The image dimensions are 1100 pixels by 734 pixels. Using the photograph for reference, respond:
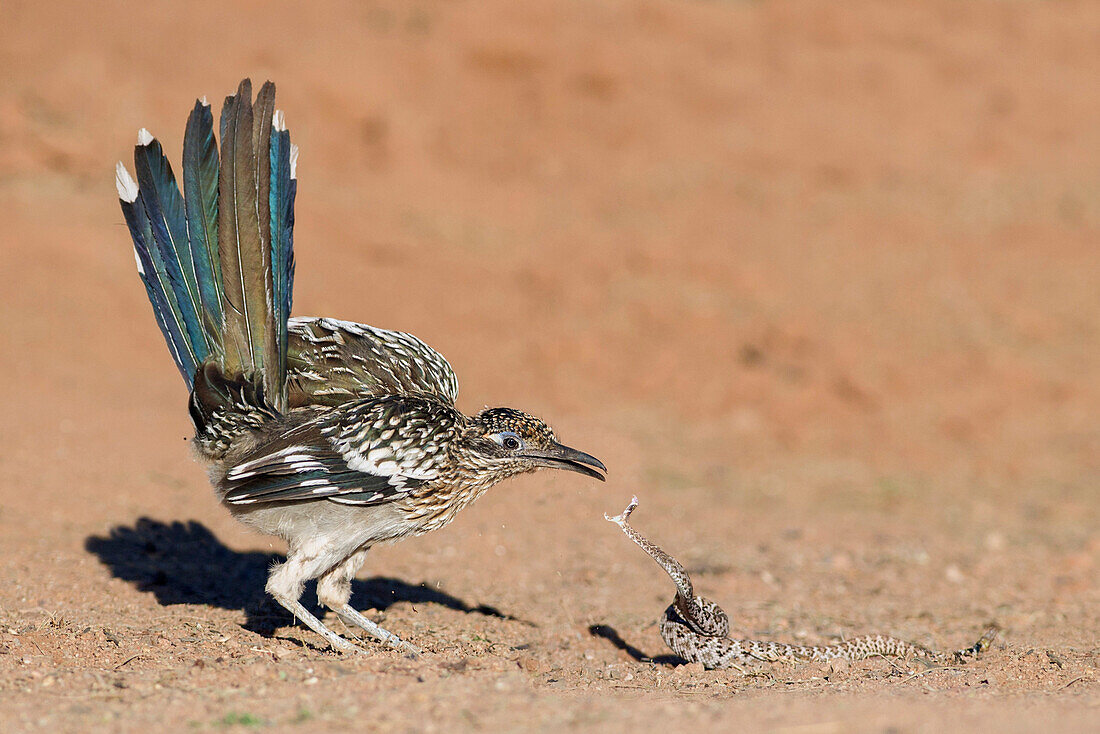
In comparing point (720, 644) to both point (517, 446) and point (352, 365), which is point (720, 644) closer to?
point (517, 446)

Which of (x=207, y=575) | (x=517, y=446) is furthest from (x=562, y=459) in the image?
(x=207, y=575)

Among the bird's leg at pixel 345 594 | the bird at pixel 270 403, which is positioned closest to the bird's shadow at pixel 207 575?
the bird's leg at pixel 345 594

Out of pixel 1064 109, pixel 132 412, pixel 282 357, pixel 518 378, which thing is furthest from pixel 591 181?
pixel 282 357

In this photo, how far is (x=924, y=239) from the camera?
1545cm

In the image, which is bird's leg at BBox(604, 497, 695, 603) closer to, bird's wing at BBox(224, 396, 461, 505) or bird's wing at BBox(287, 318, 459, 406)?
bird's wing at BBox(224, 396, 461, 505)

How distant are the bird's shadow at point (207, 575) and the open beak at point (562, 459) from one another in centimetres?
136

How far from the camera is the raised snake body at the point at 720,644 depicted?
547cm

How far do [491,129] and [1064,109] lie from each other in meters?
10.0

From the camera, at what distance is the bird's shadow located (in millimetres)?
6430

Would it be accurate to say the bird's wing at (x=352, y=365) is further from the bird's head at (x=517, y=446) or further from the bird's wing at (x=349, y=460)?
the bird's head at (x=517, y=446)

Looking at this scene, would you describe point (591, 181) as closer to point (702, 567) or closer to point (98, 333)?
point (98, 333)

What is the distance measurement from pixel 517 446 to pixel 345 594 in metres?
1.15

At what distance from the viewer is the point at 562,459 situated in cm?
554

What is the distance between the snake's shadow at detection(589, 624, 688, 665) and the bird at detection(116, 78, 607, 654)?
1150 mm
